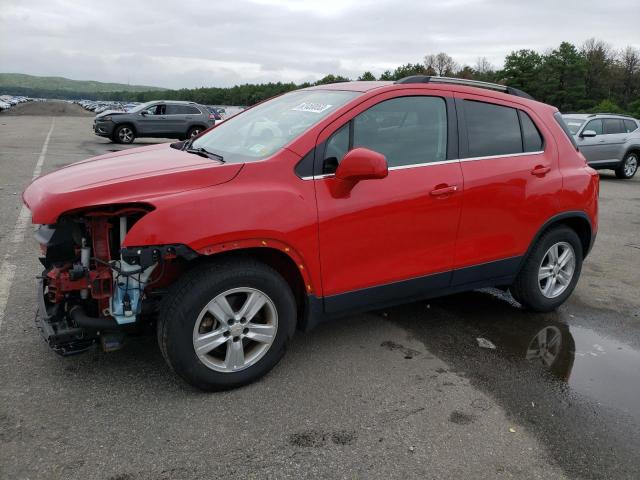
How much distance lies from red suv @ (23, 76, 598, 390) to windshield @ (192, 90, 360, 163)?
0.02m

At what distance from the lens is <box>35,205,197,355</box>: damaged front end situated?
2930 mm

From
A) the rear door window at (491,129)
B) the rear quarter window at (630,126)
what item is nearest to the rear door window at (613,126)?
the rear quarter window at (630,126)

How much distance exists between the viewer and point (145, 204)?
2895mm

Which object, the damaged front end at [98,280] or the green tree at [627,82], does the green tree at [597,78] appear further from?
the damaged front end at [98,280]

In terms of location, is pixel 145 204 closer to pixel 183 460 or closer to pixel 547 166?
pixel 183 460

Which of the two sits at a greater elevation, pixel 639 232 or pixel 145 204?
pixel 145 204

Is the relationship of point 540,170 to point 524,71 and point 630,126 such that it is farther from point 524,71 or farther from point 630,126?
point 524,71

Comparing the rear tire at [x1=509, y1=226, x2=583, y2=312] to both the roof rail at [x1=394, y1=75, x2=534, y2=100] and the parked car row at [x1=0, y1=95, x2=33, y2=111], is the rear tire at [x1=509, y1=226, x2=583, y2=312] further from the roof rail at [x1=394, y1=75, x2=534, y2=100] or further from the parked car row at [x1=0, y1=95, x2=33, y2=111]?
the parked car row at [x1=0, y1=95, x2=33, y2=111]

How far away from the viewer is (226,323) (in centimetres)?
308

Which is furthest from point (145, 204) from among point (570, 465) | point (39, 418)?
point (570, 465)

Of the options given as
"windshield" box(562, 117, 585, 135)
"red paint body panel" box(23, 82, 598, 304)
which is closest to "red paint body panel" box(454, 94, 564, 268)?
"red paint body panel" box(23, 82, 598, 304)

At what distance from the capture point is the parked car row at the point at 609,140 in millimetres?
14508

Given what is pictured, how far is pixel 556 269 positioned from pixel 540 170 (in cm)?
91

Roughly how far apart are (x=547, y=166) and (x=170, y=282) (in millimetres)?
2983
